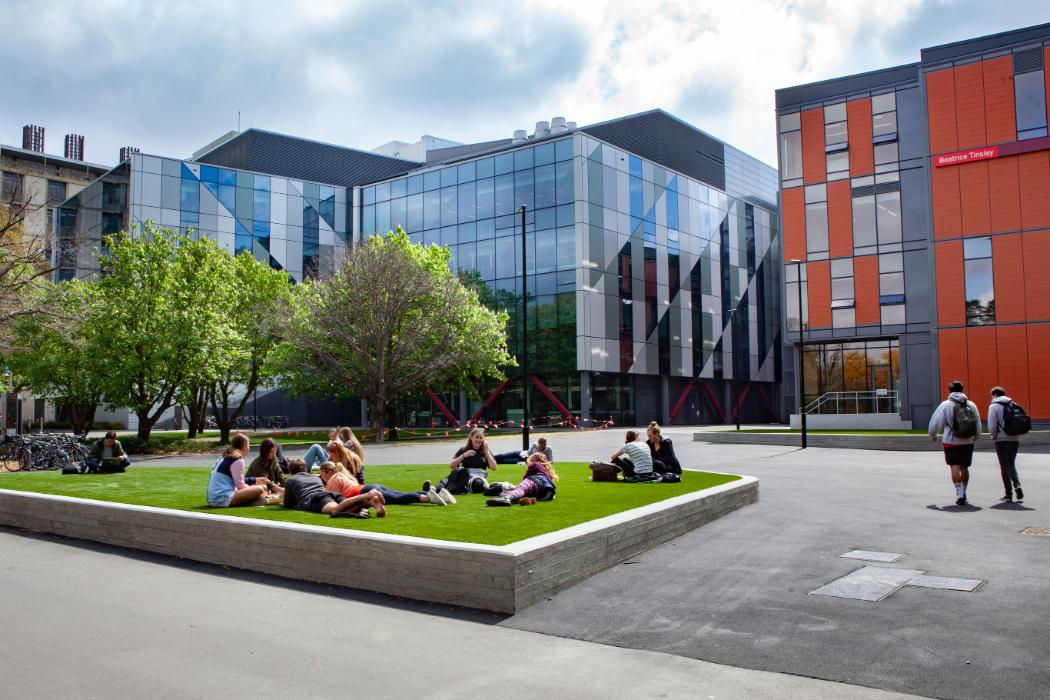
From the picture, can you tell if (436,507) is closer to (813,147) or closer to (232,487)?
Answer: (232,487)

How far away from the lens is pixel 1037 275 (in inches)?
1312

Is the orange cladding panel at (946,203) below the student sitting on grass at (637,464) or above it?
above

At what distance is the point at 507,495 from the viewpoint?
10.6 m

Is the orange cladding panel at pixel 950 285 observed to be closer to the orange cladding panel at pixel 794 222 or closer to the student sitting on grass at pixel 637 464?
the orange cladding panel at pixel 794 222

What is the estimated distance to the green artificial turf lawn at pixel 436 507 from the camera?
Answer: 28.6ft

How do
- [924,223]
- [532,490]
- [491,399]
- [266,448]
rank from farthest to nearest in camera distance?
[491,399] < [924,223] < [266,448] < [532,490]

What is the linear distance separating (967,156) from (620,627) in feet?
115

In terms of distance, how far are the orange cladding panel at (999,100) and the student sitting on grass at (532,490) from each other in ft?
104

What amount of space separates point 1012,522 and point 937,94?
30573mm

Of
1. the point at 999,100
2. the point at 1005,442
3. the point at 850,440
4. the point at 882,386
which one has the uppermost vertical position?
the point at 999,100

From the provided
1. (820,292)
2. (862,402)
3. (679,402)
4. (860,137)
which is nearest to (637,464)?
(862,402)

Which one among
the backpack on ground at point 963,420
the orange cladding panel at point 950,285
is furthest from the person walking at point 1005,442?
the orange cladding panel at point 950,285

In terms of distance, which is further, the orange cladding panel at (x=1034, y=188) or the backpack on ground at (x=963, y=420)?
the orange cladding panel at (x=1034, y=188)

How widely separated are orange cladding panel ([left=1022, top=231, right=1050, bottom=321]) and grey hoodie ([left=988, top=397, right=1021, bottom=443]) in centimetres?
2411
